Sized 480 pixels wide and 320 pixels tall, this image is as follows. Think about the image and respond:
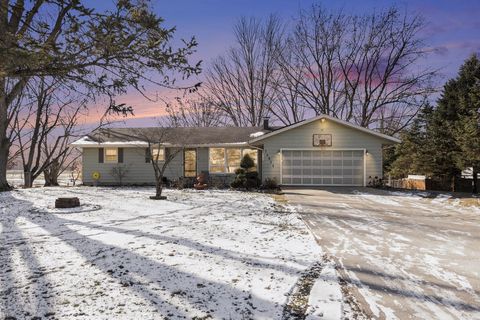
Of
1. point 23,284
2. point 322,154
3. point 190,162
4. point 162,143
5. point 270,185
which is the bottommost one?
point 23,284

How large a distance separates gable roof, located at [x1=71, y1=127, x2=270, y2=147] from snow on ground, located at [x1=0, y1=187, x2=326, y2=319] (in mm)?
11316

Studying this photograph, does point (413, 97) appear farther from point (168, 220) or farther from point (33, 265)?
point (33, 265)

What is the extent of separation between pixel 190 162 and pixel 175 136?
6.15ft

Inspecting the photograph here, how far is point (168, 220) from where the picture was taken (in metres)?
8.10

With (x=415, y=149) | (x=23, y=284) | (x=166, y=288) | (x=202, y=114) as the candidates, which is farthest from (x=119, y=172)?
(x=166, y=288)

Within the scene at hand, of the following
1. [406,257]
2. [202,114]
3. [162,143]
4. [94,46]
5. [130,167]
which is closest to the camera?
[94,46]

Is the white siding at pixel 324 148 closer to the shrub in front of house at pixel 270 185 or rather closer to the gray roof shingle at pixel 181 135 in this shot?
the shrub in front of house at pixel 270 185

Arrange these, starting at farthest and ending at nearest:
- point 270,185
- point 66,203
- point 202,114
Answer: point 202,114
point 270,185
point 66,203

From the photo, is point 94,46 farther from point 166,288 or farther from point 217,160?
point 217,160

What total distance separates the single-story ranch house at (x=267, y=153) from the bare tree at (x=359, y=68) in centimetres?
1152

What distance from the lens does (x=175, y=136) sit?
67.2 ft

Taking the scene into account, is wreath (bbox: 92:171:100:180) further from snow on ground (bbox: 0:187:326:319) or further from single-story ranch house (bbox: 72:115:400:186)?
snow on ground (bbox: 0:187:326:319)

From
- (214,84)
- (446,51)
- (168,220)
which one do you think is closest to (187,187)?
(168,220)

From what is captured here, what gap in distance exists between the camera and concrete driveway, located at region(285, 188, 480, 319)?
346cm
